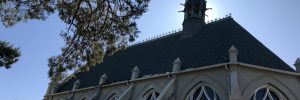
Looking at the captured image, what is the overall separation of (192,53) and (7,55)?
40.4 ft

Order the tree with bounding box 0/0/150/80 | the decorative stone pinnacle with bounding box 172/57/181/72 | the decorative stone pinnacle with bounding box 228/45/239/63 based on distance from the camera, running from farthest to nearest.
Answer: the decorative stone pinnacle with bounding box 172/57/181/72
the decorative stone pinnacle with bounding box 228/45/239/63
the tree with bounding box 0/0/150/80

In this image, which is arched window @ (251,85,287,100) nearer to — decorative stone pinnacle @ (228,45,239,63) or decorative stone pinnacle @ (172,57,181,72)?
decorative stone pinnacle @ (228,45,239,63)

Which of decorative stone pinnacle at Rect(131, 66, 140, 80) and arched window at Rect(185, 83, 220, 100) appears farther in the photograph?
decorative stone pinnacle at Rect(131, 66, 140, 80)

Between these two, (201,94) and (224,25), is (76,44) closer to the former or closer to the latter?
(201,94)

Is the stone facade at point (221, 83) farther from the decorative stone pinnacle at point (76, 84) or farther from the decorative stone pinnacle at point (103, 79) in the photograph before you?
the decorative stone pinnacle at point (76, 84)

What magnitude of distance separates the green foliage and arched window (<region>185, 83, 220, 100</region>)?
10.1 metres

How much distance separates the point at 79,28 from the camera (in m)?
10.7

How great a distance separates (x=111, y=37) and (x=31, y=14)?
2780 millimetres

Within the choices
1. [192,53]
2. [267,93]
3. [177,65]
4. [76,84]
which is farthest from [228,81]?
[76,84]

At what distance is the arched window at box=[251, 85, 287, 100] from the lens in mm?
16922

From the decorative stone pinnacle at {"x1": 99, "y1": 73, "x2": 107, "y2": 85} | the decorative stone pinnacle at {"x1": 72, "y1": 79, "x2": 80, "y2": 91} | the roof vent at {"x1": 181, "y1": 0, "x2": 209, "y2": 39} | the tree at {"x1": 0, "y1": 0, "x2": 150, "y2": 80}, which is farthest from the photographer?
the decorative stone pinnacle at {"x1": 72, "y1": 79, "x2": 80, "y2": 91}

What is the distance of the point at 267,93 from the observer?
17078 millimetres

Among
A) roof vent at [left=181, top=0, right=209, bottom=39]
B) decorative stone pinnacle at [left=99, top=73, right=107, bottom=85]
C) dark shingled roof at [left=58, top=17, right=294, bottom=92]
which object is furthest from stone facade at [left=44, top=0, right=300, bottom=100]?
roof vent at [left=181, top=0, right=209, bottom=39]

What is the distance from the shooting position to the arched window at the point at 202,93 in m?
17.2
